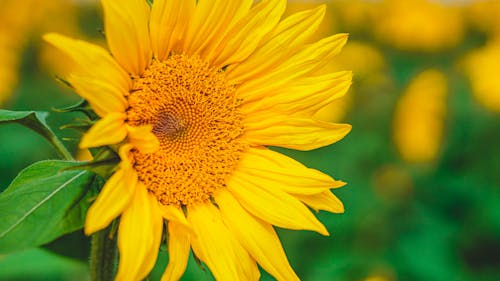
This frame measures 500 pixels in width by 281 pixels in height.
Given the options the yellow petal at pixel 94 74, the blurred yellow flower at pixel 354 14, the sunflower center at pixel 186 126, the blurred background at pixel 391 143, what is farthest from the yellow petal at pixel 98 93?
the blurred yellow flower at pixel 354 14

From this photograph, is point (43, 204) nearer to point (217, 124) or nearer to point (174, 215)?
point (174, 215)

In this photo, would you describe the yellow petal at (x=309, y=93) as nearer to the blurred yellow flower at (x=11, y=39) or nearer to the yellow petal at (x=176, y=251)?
the yellow petal at (x=176, y=251)

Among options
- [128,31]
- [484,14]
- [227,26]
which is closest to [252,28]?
[227,26]

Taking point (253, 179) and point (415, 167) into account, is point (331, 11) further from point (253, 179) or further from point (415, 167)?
point (253, 179)

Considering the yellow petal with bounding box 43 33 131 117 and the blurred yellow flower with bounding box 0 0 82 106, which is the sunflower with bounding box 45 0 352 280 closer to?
the yellow petal with bounding box 43 33 131 117

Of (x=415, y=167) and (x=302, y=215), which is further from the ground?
(x=302, y=215)

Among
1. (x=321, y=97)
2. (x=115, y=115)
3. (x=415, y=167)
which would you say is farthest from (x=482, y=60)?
(x=115, y=115)

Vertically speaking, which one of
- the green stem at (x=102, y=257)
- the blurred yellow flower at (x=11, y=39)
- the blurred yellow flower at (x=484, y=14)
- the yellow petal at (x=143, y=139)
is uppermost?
the blurred yellow flower at (x=484, y=14)

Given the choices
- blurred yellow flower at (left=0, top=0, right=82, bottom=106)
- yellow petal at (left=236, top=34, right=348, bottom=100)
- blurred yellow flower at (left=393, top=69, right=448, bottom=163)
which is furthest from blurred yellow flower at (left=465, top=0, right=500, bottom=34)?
yellow petal at (left=236, top=34, right=348, bottom=100)
